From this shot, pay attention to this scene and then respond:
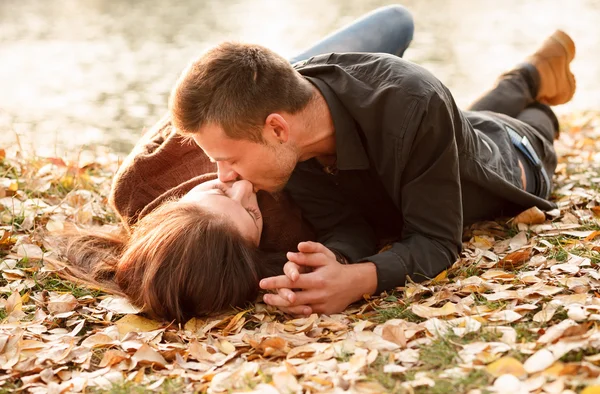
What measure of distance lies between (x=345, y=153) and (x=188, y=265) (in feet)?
2.66

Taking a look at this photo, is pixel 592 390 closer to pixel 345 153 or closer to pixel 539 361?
pixel 539 361

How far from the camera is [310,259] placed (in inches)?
101

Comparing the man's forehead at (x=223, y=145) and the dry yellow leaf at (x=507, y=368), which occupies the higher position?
the man's forehead at (x=223, y=145)

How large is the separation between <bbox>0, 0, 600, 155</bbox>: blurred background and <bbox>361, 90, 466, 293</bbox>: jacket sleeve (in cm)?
330

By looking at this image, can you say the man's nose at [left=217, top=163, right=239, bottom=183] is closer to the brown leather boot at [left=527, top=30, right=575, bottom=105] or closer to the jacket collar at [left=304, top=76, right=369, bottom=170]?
the jacket collar at [left=304, top=76, right=369, bottom=170]

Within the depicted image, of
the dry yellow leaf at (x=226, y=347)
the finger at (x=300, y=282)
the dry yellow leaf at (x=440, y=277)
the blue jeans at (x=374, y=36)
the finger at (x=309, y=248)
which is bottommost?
the dry yellow leaf at (x=226, y=347)

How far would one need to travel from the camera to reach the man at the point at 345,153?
8.65 feet

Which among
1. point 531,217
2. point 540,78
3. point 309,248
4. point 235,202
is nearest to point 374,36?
point 540,78

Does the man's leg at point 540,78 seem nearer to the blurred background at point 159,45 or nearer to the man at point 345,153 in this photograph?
the man at point 345,153

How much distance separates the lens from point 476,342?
218 cm

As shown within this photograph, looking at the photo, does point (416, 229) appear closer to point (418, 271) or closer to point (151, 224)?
point (418, 271)

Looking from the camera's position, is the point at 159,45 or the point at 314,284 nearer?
the point at 314,284

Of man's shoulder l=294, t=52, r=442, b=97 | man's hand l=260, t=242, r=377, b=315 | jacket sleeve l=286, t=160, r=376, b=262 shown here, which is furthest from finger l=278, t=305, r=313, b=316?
man's shoulder l=294, t=52, r=442, b=97

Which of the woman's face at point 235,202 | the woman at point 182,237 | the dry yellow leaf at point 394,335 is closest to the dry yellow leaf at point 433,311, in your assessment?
the dry yellow leaf at point 394,335
